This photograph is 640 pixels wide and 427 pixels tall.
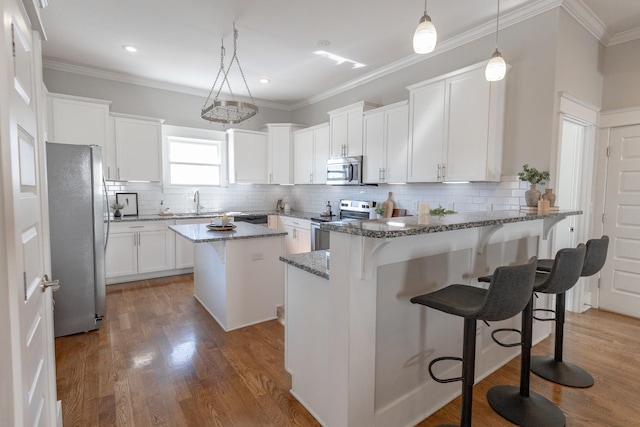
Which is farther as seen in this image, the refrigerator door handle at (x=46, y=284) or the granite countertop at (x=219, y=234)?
the granite countertop at (x=219, y=234)

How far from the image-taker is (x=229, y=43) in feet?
12.3

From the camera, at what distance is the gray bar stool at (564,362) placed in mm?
2295

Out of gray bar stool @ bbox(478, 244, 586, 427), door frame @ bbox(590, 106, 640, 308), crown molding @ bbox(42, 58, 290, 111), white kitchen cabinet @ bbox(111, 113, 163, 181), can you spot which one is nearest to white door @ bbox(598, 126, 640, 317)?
door frame @ bbox(590, 106, 640, 308)

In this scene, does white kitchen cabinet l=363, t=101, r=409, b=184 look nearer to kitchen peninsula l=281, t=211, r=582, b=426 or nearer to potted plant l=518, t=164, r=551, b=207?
potted plant l=518, t=164, r=551, b=207

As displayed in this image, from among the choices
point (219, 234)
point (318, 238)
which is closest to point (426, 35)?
point (219, 234)

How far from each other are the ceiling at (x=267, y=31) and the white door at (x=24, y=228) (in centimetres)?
218

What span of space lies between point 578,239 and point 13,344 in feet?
14.9

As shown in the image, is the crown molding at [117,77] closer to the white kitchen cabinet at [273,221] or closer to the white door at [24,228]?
the white kitchen cabinet at [273,221]

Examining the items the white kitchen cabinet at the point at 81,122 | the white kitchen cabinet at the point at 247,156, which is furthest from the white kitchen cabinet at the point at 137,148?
the white kitchen cabinet at the point at 247,156

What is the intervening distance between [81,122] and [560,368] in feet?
18.9

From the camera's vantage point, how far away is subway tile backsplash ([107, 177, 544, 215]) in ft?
10.8

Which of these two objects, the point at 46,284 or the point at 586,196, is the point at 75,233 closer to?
the point at 46,284

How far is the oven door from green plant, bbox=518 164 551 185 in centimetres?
260

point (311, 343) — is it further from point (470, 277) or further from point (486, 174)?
point (486, 174)
